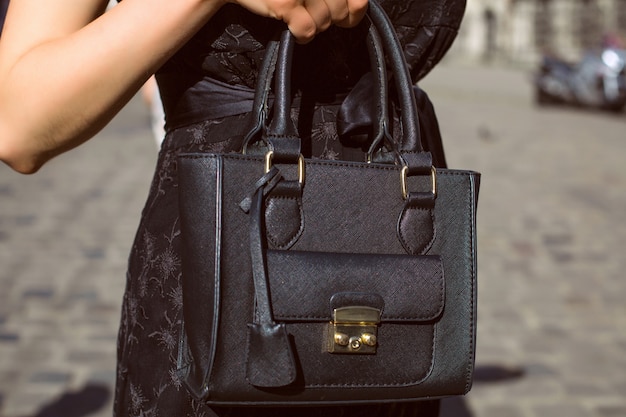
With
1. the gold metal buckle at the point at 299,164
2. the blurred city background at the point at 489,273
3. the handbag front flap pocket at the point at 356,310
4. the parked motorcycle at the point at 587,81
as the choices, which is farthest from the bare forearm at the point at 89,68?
the parked motorcycle at the point at 587,81

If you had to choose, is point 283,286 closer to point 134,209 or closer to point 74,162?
point 134,209

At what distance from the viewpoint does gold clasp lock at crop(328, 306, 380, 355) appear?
4.22ft

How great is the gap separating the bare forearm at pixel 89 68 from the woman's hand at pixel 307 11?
0.08 metres

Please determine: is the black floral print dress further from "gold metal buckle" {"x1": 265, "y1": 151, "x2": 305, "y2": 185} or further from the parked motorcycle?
the parked motorcycle

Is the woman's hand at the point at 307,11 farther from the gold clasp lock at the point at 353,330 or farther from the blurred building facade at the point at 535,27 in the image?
the blurred building facade at the point at 535,27

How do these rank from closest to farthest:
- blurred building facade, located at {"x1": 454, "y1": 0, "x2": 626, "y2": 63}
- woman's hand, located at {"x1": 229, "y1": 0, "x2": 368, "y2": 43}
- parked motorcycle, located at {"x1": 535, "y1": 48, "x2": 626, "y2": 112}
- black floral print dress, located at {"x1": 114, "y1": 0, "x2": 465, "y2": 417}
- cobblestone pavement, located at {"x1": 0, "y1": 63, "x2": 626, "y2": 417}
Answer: woman's hand, located at {"x1": 229, "y1": 0, "x2": 368, "y2": 43}, black floral print dress, located at {"x1": 114, "y1": 0, "x2": 465, "y2": 417}, cobblestone pavement, located at {"x1": 0, "y1": 63, "x2": 626, "y2": 417}, parked motorcycle, located at {"x1": 535, "y1": 48, "x2": 626, "y2": 112}, blurred building facade, located at {"x1": 454, "y1": 0, "x2": 626, "y2": 63}

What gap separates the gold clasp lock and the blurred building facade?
108 ft

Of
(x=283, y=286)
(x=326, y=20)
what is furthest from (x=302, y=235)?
(x=326, y=20)

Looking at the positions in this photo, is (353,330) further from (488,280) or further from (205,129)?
(488,280)

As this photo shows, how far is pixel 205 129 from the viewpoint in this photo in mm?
1469

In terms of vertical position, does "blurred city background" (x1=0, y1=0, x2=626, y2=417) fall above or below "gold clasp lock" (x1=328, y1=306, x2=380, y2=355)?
below

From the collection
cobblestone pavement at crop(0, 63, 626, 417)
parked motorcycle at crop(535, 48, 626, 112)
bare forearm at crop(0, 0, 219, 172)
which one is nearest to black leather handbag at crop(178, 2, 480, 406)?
bare forearm at crop(0, 0, 219, 172)

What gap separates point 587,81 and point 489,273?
1298cm

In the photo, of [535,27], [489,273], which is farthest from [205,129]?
[535,27]
